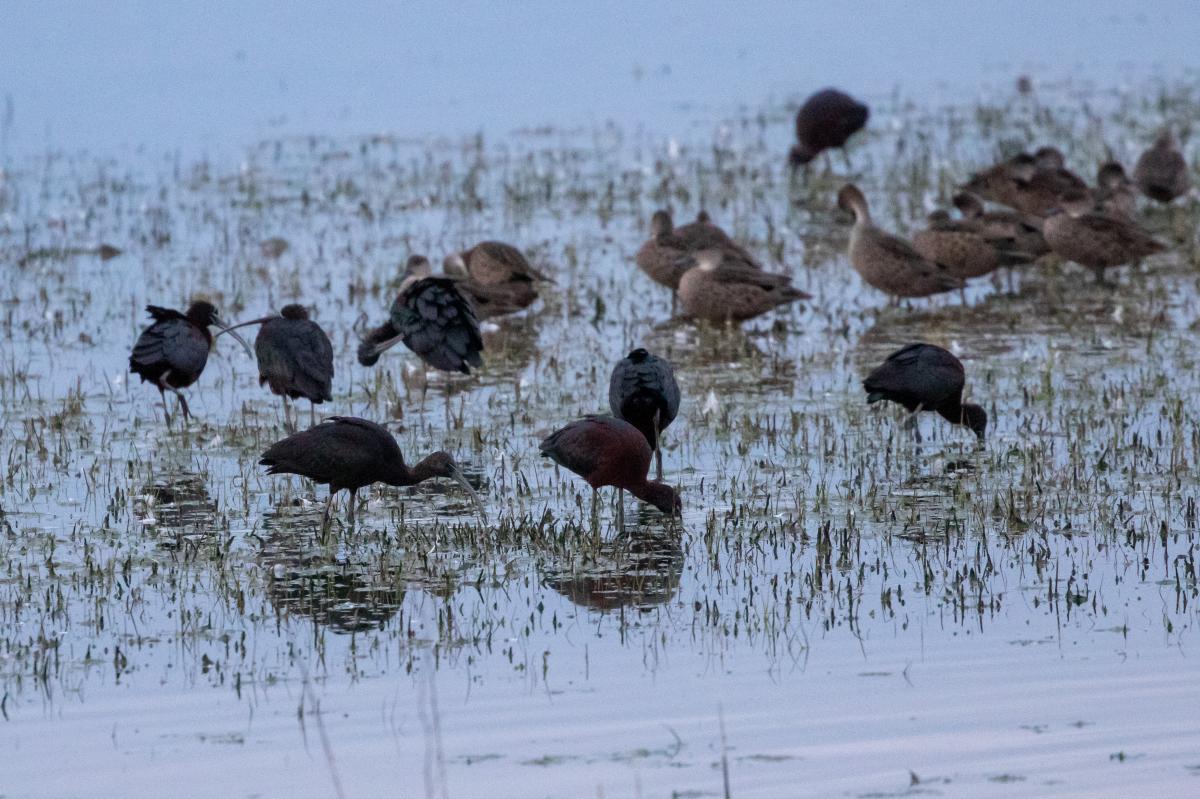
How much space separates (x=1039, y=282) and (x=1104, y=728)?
990 cm

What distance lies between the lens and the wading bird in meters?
10.8

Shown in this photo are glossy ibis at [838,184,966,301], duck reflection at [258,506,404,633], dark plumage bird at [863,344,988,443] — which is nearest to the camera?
duck reflection at [258,506,404,633]

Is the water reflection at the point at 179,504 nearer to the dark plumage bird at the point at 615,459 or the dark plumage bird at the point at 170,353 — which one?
the dark plumage bird at the point at 170,353

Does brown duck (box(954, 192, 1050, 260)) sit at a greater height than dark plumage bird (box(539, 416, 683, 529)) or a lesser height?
greater

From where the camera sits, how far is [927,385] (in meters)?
10.4

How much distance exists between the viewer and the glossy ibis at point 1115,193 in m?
16.8

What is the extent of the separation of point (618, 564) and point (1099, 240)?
801cm

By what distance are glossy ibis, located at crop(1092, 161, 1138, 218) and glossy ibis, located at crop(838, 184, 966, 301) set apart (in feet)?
7.68

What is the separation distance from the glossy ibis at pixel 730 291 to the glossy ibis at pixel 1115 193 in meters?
3.58

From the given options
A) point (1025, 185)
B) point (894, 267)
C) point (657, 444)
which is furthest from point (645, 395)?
point (1025, 185)

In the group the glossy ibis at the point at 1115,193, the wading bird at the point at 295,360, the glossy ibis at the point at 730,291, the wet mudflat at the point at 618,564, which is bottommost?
the wet mudflat at the point at 618,564

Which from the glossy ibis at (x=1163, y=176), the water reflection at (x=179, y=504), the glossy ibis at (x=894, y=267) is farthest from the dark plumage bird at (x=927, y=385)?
the glossy ibis at (x=1163, y=176)

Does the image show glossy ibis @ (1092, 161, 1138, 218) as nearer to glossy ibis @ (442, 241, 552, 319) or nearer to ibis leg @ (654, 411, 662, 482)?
glossy ibis @ (442, 241, 552, 319)

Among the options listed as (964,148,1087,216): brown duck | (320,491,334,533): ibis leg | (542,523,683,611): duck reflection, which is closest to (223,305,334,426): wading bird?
(320,491,334,533): ibis leg
